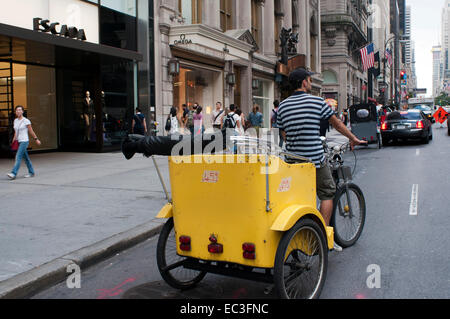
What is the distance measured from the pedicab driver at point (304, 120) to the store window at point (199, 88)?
16.3 metres

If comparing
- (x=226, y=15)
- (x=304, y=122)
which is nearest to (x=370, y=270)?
(x=304, y=122)

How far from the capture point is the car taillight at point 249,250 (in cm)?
370

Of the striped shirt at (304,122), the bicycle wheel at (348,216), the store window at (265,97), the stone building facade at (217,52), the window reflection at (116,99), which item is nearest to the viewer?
the striped shirt at (304,122)

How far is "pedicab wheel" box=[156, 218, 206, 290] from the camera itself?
13.8 ft

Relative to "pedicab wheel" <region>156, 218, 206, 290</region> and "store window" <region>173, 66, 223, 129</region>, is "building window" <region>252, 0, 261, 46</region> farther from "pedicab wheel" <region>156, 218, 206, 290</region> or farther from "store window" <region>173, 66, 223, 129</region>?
"pedicab wheel" <region>156, 218, 206, 290</region>

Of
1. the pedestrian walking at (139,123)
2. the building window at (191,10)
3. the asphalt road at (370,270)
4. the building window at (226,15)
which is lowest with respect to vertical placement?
the asphalt road at (370,270)

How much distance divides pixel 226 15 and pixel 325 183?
73.9 ft

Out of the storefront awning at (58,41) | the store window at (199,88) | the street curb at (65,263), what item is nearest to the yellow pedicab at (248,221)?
the street curb at (65,263)

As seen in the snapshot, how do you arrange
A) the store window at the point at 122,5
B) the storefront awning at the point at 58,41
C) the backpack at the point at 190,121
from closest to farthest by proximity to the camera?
the storefront awning at the point at 58,41, the store window at the point at 122,5, the backpack at the point at 190,121

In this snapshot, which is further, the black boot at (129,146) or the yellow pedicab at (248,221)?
the black boot at (129,146)

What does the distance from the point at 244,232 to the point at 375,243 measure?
2.61 m

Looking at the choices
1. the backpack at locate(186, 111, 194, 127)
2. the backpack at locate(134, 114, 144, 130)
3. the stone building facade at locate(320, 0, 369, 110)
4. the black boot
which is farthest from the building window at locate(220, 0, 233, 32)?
the stone building facade at locate(320, 0, 369, 110)

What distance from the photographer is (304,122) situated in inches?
183

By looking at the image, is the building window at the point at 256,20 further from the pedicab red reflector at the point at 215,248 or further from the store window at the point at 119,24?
A: the pedicab red reflector at the point at 215,248
